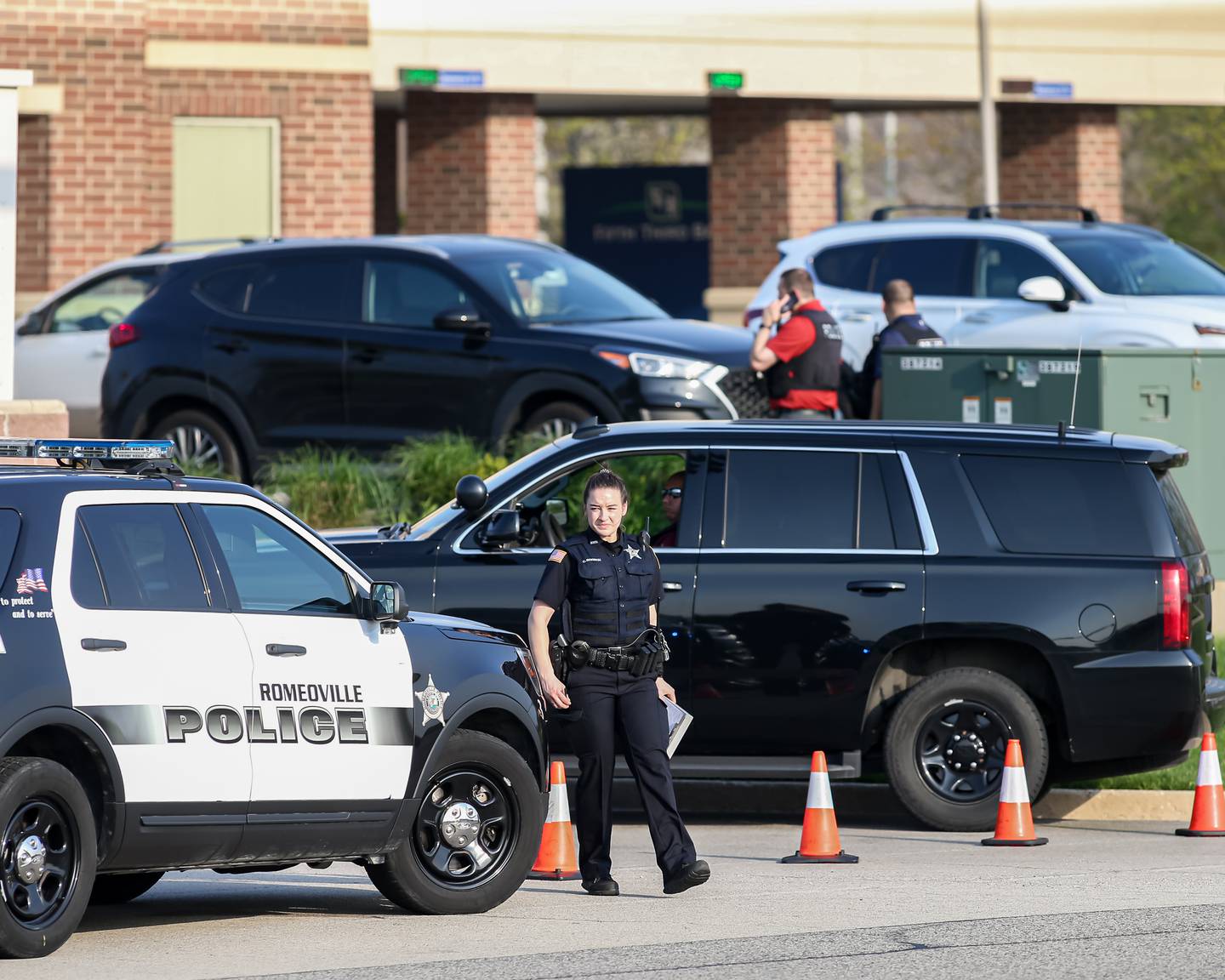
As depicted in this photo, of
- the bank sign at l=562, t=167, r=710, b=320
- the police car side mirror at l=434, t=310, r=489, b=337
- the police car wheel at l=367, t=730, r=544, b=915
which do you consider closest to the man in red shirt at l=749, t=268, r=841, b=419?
the police car side mirror at l=434, t=310, r=489, b=337

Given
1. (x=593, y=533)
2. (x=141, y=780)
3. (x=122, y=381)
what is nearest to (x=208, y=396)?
(x=122, y=381)

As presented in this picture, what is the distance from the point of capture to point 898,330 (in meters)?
15.4

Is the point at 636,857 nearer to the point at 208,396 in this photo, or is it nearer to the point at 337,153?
the point at 208,396

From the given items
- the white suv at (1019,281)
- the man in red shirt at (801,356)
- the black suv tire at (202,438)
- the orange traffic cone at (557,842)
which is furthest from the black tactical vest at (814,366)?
the orange traffic cone at (557,842)

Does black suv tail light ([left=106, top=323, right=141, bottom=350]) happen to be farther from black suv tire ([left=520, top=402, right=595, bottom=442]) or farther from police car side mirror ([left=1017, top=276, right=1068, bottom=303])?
police car side mirror ([left=1017, top=276, right=1068, bottom=303])

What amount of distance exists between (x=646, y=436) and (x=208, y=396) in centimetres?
634

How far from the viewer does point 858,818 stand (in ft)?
38.7

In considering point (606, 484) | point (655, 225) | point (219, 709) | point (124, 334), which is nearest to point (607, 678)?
point (606, 484)

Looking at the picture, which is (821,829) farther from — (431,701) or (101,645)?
(101,645)

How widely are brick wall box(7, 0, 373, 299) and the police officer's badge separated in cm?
1645

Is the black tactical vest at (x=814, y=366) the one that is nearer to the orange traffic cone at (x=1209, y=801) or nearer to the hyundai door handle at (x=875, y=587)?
the hyundai door handle at (x=875, y=587)

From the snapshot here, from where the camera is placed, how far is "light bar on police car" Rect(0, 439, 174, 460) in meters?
7.94

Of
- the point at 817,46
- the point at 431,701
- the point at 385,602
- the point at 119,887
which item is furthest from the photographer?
the point at 817,46

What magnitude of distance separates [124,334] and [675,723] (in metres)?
8.78
